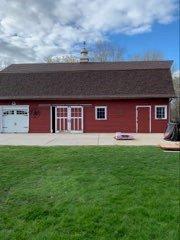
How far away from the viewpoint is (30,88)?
30.2 m

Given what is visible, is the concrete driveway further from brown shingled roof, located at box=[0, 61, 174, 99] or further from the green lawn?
brown shingled roof, located at box=[0, 61, 174, 99]

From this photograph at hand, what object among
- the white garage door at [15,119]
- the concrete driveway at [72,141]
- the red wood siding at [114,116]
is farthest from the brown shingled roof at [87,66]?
the concrete driveway at [72,141]

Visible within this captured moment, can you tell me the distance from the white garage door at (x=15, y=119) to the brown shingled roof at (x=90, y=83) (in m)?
0.97

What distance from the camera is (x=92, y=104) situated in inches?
1135

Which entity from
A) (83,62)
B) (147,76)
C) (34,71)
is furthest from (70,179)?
(83,62)

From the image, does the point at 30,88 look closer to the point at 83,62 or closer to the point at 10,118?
the point at 10,118

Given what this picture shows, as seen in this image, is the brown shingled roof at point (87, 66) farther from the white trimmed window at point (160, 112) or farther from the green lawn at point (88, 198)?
the green lawn at point (88, 198)

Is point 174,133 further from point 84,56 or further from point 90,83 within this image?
point 84,56

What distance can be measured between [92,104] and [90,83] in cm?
203

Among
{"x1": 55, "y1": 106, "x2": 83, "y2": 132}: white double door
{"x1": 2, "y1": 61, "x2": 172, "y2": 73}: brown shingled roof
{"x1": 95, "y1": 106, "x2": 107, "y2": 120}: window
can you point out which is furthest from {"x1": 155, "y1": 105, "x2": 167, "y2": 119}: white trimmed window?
{"x1": 55, "y1": 106, "x2": 83, "y2": 132}: white double door

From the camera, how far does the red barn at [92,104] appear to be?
1123 inches

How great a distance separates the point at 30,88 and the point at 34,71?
265cm

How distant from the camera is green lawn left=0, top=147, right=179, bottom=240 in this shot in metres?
6.73

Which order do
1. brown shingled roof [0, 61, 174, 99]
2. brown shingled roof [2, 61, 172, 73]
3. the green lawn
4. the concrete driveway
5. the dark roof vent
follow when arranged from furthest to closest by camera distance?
the dark roof vent
brown shingled roof [2, 61, 172, 73]
brown shingled roof [0, 61, 174, 99]
the concrete driveway
the green lawn
